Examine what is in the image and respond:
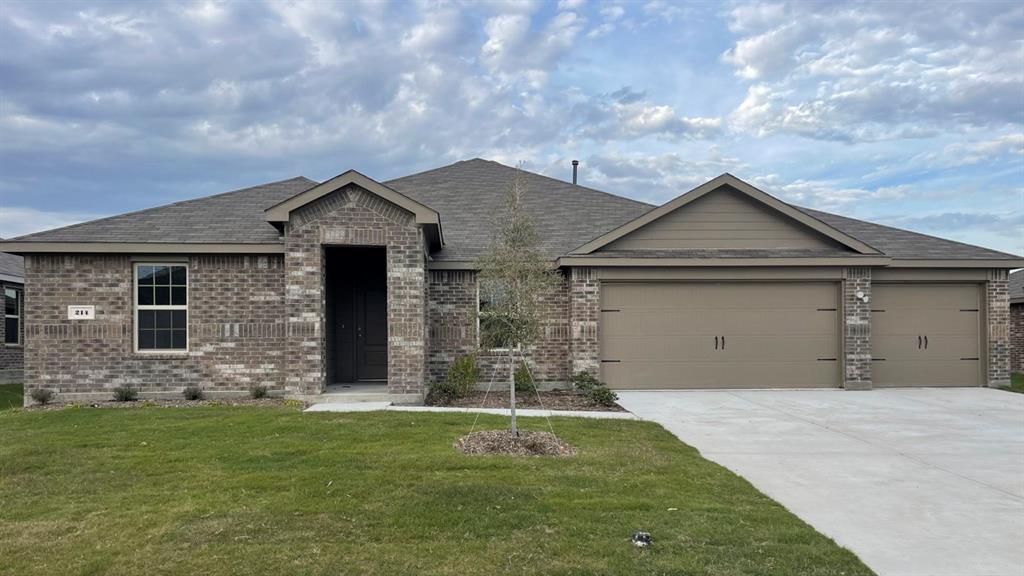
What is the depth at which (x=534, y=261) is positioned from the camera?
8.45 m

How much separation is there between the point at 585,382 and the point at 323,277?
5423mm

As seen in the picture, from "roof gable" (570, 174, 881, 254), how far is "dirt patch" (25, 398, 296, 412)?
680 cm

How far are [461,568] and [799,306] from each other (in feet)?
38.8

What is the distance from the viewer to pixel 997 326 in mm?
14375

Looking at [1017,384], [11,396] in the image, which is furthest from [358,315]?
[1017,384]

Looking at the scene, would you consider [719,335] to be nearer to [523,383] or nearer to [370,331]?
[523,383]

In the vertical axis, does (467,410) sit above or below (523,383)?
below

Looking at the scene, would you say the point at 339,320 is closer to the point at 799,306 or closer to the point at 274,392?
the point at 274,392

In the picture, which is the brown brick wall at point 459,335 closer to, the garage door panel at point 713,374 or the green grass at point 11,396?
the garage door panel at point 713,374

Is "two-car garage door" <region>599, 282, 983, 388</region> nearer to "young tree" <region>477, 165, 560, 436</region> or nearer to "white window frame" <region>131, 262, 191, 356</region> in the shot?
"young tree" <region>477, 165, 560, 436</region>

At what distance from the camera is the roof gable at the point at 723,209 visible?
1377 cm

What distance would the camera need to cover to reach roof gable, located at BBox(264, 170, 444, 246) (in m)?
11.5

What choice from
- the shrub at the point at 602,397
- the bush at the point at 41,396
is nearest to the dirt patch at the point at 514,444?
the shrub at the point at 602,397

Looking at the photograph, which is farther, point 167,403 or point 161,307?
point 161,307
